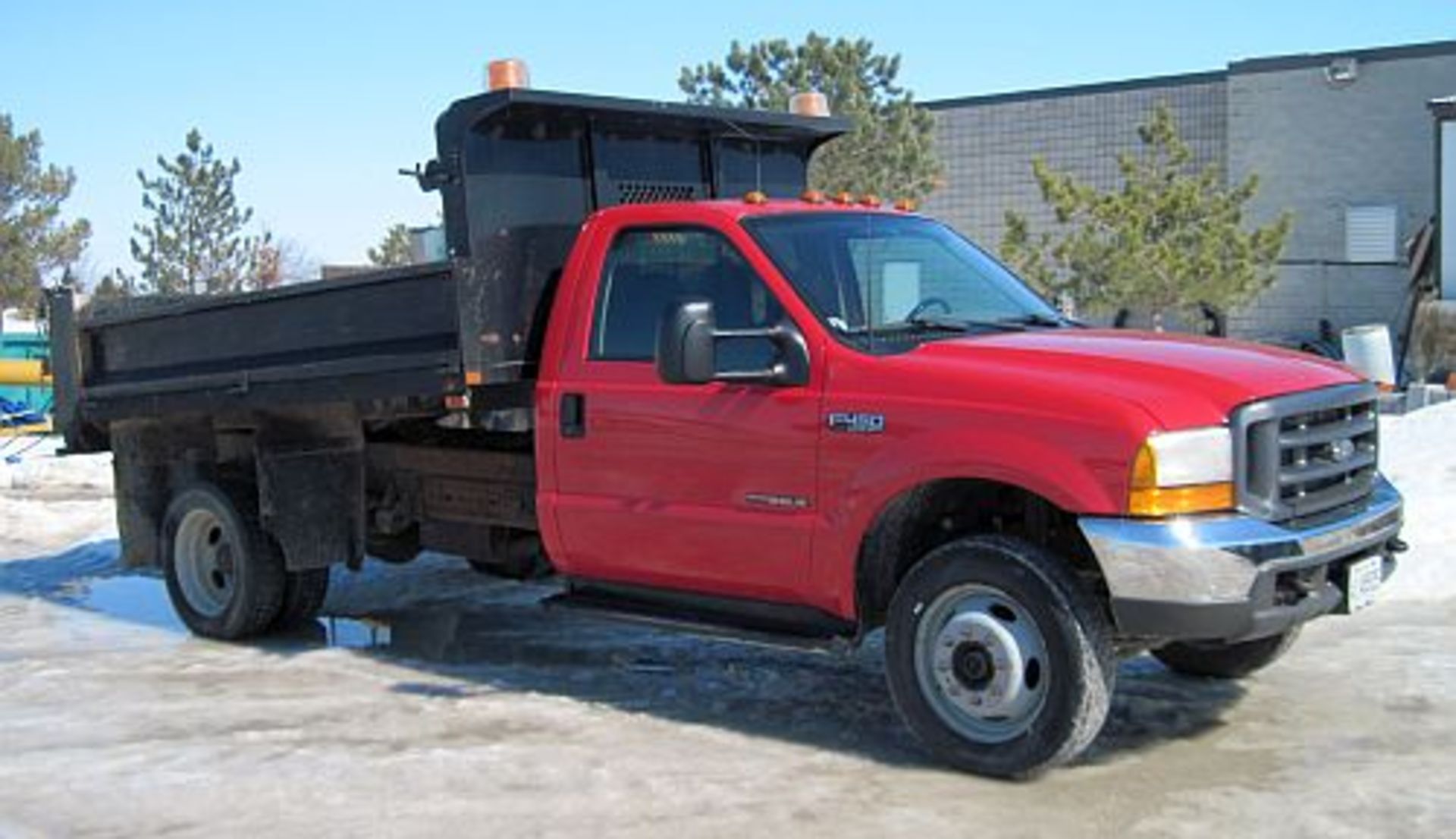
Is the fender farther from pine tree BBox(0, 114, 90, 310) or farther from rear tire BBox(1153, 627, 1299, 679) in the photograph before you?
pine tree BBox(0, 114, 90, 310)

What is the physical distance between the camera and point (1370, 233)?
2670cm

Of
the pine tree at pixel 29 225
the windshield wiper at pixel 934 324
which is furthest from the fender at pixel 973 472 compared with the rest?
the pine tree at pixel 29 225

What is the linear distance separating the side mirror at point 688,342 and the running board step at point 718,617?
987 mm

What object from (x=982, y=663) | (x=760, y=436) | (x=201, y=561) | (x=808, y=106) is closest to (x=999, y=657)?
(x=982, y=663)

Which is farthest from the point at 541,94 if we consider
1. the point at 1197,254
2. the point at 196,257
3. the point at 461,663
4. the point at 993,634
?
the point at 196,257

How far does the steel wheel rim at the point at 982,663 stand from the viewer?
5566 mm

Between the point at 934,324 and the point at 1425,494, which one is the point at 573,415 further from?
the point at 1425,494

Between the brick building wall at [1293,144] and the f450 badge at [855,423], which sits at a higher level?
the brick building wall at [1293,144]

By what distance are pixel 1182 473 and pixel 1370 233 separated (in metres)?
23.5

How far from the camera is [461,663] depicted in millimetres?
7949

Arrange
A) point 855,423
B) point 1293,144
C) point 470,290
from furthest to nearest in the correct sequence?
point 1293,144, point 470,290, point 855,423

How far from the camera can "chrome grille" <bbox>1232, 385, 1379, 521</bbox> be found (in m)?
5.33

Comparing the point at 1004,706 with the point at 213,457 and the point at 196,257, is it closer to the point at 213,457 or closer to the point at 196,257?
the point at 213,457

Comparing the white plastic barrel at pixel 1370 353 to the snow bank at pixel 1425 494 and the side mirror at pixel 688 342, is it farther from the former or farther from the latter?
the side mirror at pixel 688 342
